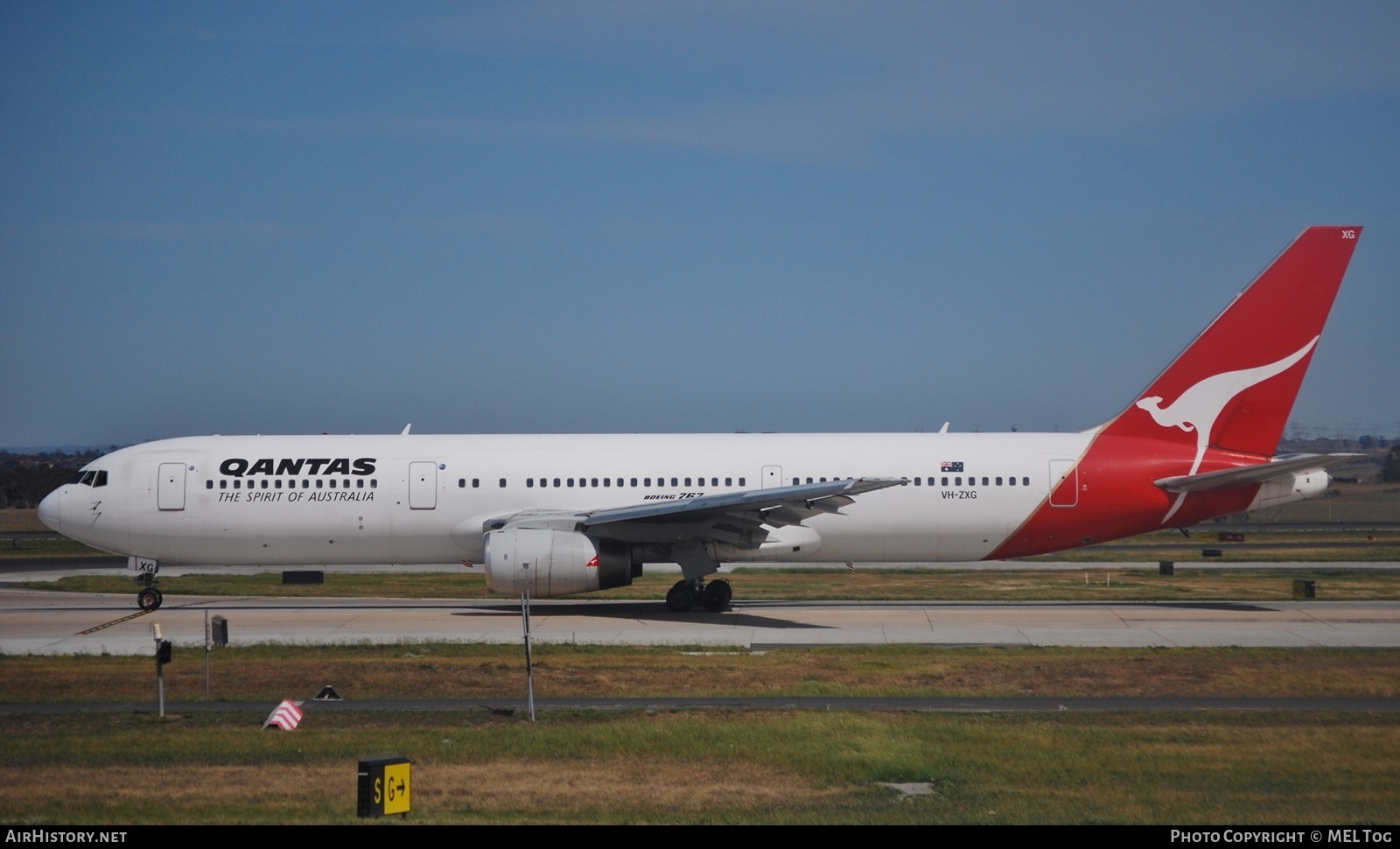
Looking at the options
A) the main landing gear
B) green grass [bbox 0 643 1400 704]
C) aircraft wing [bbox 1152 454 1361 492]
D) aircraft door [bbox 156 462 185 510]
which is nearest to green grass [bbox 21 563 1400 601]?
the main landing gear

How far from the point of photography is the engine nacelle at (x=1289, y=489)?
28578 millimetres

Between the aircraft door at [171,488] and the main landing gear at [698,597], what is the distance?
39.0 ft

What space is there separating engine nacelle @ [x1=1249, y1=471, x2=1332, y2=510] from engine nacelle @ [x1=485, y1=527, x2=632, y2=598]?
49.9 ft

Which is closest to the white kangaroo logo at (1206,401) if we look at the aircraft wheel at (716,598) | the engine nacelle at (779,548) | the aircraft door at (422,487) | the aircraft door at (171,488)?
the engine nacelle at (779,548)

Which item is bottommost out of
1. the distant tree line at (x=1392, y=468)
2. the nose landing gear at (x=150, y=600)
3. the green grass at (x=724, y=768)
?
the green grass at (x=724, y=768)

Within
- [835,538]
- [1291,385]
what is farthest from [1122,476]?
[835,538]

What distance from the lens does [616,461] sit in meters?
29.9

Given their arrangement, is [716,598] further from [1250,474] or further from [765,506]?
[1250,474]

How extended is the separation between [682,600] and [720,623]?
2067mm

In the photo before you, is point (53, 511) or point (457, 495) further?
point (53, 511)

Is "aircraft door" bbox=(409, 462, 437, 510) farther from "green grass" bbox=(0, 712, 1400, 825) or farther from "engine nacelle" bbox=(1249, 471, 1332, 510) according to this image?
"engine nacelle" bbox=(1249, 471, 1332, 510)

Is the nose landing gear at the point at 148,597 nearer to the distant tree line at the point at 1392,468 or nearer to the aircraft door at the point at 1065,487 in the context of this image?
the aircraft door at the point at 1065,487

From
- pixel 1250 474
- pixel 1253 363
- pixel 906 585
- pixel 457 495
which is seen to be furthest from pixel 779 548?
pixel 1253 363

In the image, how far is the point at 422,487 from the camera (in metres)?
29.3
